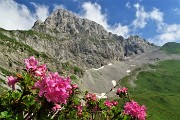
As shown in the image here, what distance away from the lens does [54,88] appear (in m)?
5.27

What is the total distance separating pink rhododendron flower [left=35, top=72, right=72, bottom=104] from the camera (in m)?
5.21

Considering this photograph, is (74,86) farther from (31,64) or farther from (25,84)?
(25,84)

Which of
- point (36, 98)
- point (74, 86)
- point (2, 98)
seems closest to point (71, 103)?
point (74, 86)

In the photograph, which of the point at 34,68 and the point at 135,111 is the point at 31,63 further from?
the point at 135,111

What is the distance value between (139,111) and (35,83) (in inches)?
157

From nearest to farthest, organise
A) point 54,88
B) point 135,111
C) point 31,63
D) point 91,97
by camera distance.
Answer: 1. point 54,88
2. point 31,63
3. point 135,111
4. point 91,97

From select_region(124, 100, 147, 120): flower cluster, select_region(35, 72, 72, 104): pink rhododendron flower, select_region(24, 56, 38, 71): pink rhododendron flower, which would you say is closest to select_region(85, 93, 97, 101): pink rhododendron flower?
select_region(124, 100, 147, 120): flower cluster

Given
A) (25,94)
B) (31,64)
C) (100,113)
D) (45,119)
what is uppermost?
(31,64)

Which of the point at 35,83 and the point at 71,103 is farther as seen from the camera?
the point at 71,103

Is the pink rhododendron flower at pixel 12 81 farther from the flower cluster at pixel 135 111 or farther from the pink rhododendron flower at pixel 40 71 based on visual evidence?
the flower cluster at pixel 135 111

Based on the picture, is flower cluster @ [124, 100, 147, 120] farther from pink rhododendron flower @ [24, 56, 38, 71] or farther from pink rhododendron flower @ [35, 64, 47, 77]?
pink rhododendron flower @ [24, 56, 38, 71]

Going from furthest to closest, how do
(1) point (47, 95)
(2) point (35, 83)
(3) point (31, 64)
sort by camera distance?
(3) point (31, 64), (2) point (35, 83), (1) point (47, 95)

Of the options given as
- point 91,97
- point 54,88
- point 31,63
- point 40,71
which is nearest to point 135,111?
point 91,97

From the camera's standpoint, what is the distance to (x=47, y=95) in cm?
520
